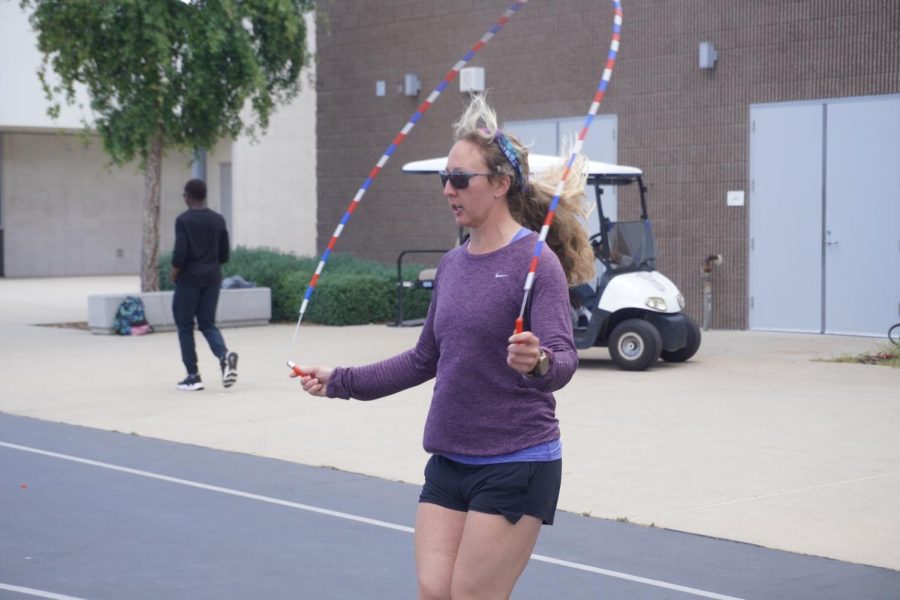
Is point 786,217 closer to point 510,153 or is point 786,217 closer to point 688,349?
point 688,349

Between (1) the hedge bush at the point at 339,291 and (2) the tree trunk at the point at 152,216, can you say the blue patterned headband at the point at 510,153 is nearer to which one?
(1) the hedge bush at the point at 339,291

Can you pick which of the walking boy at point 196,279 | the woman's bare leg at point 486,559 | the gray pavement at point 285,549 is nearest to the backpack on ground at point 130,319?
the walking boy at point 196,279

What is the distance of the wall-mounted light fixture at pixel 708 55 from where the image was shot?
61.2 ft

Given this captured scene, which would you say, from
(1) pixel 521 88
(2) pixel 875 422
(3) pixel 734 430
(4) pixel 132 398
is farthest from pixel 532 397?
(1) pixel 521 88

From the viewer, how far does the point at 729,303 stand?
18734 mm

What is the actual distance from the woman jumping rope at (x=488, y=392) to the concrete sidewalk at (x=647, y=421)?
3076mm

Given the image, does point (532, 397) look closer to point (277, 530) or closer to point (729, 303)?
point (277, 530)

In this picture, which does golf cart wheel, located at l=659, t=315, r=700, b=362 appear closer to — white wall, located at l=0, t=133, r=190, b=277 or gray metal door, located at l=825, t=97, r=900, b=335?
gray metal door, located at l=825, t=97, r=900, b=335

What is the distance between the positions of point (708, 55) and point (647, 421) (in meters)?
9.29

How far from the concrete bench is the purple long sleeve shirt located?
13.9 meters

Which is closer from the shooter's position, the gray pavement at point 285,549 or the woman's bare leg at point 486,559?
the woman's bare leg at point 486,559

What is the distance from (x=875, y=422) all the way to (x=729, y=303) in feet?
27.0

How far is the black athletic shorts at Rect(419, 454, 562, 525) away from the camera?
12.7ft

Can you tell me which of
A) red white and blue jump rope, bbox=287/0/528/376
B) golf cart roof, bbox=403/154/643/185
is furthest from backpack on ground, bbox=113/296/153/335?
red white and blue jump rope, bbox=287/0/528/376
